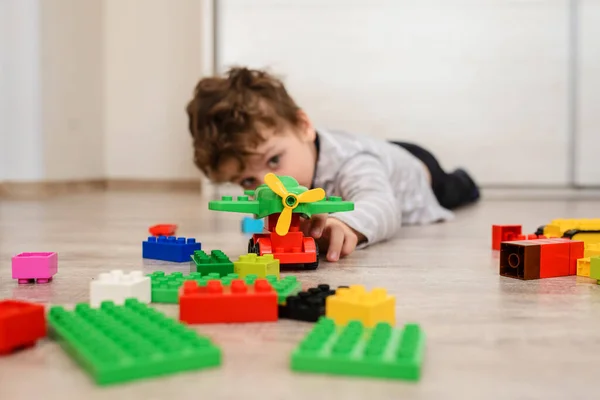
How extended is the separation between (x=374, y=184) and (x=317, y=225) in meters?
0.36

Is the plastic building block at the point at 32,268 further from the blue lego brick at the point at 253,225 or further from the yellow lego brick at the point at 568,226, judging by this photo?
the yellow lego brick at the point at 568,226

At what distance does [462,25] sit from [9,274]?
1.96 m

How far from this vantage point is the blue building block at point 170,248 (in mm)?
866

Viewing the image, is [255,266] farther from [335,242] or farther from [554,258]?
[554,258]

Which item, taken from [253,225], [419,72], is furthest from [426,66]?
[253,225]

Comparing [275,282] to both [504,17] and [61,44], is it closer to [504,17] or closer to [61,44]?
[504,17]

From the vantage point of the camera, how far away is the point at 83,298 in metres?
0.64

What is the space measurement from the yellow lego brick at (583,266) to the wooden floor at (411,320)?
0.10 ft

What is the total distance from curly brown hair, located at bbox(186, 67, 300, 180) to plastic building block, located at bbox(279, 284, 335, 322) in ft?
2.66

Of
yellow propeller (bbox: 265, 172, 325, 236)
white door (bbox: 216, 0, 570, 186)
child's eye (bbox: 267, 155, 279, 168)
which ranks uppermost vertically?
white door (bbox: 216, 0, 570, 186)

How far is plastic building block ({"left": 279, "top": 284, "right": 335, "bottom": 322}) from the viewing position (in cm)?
53

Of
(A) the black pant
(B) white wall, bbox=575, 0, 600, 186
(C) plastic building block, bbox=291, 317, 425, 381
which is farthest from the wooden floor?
(B) white wall, bbox=575, 0, 600, 186

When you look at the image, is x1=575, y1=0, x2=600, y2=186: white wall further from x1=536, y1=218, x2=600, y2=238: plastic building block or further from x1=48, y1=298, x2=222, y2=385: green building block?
x1=48, y1=298, x2=222, y2=385: green building block

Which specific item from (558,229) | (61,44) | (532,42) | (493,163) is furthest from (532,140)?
(61,44)
